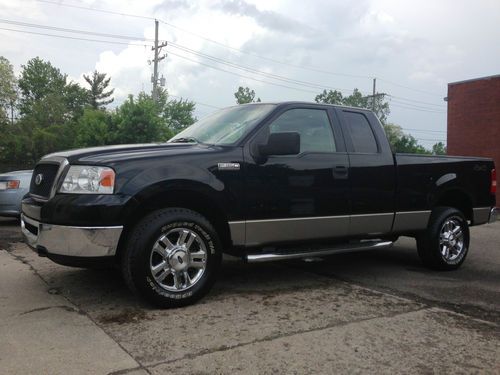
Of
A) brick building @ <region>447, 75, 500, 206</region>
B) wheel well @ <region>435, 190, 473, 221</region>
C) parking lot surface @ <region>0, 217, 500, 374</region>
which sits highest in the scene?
brick building @ <region>447, 75, 500, 206</region>

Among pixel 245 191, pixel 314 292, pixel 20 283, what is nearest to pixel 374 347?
pixel 314 292

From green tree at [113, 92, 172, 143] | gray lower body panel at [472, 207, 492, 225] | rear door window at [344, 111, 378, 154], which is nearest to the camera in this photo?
rear door window at [344, 111, 378, 154]

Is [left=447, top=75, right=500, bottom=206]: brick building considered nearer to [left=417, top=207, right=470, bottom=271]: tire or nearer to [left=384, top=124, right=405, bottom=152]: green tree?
[left=384, top=124, right=405, bottom=152]: green tree

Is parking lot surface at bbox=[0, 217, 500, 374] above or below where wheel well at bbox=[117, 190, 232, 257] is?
below

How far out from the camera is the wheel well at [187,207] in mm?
4355

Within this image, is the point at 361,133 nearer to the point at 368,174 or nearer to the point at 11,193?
the point at 368,174

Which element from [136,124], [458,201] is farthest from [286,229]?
[136,124]

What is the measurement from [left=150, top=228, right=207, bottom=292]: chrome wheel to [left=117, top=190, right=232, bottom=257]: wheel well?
29 centimetres

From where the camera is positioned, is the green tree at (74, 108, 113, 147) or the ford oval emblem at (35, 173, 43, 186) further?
the green tree at (74, 108, 113, 147)

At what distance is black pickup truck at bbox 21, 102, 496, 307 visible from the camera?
13.7 feet

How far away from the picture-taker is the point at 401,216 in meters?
5.95

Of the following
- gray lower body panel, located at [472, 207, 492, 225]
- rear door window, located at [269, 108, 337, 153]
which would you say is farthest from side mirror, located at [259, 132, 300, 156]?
gray lower body panel, located at [472, 207, 492, 225]

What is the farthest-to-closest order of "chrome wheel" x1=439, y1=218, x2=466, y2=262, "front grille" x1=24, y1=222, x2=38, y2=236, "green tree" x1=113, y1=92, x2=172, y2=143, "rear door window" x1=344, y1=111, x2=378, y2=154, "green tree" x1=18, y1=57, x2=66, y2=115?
"green tree" x1=18, y1=57, x2=66, y2=115 < "green tree" x1=113, y1=92, x2=172, y2=143 < "chrome wheel" x1=439, y1=218, x2=466, y2=262 < "rear door window" x1=344, y1=111, x2=378, y2=154 < "front grille" x1=24, y1=222, x2=38, y2=236

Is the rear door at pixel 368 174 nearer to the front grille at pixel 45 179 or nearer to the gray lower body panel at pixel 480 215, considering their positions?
the gray lower body panel at pixel 480 215
